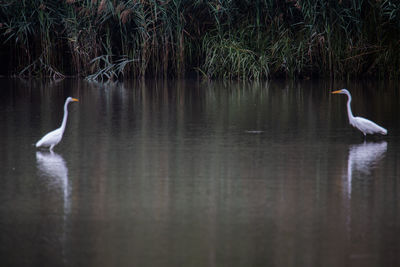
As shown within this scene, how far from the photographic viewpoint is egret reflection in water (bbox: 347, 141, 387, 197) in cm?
624

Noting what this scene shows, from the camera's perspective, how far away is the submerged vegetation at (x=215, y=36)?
59.3ft

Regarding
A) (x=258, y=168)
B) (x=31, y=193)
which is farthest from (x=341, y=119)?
(x=31, y=193)

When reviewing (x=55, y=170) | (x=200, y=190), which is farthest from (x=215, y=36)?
(x=200, y=190)

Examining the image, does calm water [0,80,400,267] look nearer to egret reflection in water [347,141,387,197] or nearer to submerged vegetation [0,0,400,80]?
egret reflection in water [347,141,387,197]

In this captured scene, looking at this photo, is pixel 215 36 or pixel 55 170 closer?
pixel 55 170

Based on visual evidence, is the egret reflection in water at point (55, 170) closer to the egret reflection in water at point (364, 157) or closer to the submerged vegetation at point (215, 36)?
the egret reflection in water at point (364, 157)

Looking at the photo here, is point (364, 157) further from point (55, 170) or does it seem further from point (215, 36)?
point (215, 36)

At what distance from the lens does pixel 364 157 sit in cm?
700

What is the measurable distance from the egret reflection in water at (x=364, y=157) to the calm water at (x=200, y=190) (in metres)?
0.02

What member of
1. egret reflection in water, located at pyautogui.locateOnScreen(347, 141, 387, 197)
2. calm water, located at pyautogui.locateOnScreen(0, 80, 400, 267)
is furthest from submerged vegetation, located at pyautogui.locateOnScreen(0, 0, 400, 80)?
egret reflection in water, located at pyautogui.locateOnScreen(347, 141, 387, 197)

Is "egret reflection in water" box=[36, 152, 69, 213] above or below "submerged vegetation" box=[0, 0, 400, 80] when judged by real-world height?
below

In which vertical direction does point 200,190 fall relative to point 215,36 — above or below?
below

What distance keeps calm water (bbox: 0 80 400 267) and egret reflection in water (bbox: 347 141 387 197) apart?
2 cm

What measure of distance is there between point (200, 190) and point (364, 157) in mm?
2186
